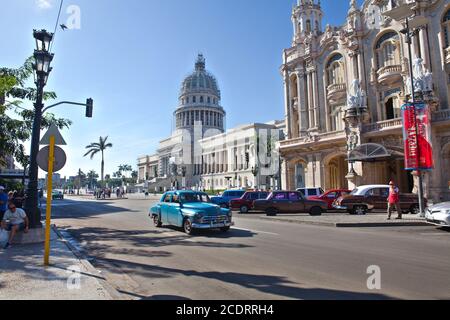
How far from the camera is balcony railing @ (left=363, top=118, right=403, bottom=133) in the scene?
2894 cm

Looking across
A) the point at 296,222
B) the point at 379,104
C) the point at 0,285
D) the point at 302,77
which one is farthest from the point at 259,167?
the point at 0,285

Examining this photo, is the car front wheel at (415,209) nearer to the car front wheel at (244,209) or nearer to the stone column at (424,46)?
the car front wheel at (244,209)

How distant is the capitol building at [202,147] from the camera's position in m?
90.6

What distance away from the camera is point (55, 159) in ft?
25.4

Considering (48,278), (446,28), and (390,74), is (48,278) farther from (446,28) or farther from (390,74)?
(446,28)

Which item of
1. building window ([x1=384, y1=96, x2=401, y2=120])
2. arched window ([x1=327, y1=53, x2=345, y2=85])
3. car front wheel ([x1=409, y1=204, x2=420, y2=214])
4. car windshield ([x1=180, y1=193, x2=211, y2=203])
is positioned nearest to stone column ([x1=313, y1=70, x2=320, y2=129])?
arched window ([x1=327, y1=53, x2=345, y2=85])

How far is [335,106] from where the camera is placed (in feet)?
121

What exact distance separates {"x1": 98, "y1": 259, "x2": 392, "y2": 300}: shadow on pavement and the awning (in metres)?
24.4

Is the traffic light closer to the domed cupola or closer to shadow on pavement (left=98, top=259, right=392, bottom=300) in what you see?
shadow on pavement (left=98, top=259, right=392, bottom=300)

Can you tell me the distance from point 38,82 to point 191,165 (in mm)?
108909


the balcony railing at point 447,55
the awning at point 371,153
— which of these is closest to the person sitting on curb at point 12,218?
the awning at point 371,153

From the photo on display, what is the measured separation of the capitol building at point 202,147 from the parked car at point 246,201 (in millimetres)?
44561

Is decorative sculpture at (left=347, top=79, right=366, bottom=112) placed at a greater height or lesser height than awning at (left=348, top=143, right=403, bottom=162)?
greater
